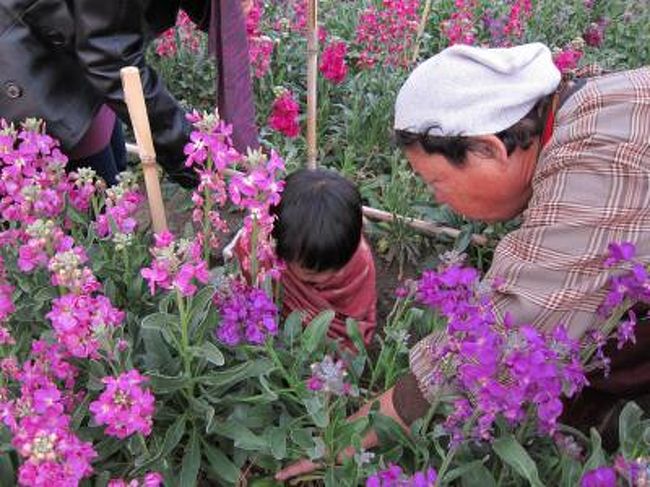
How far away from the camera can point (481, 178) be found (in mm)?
1796

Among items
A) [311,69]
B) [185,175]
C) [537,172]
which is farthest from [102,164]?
[537,172]

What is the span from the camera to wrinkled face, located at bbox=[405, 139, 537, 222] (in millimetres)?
1780

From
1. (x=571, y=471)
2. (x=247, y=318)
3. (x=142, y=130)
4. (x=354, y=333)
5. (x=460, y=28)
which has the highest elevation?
(x=142, y=130)

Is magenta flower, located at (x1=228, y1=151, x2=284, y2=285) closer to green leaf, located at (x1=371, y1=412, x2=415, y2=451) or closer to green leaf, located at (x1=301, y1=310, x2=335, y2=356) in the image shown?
green leaf, located at (x1=301, y1=310, x2=335, y2=356)

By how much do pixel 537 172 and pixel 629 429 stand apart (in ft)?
2.09

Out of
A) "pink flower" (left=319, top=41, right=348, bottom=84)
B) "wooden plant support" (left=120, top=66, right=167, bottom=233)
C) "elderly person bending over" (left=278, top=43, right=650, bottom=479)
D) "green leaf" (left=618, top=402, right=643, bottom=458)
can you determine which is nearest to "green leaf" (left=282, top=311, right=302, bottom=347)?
"elderly person bending over" (left=278, top=43, right=650, bottom=479)

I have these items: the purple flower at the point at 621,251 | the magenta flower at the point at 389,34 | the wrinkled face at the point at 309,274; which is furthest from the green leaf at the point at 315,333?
the magenta flower at the point at 389,34

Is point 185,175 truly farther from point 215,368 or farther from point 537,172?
point 537,172

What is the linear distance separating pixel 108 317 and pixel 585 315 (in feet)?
3.14

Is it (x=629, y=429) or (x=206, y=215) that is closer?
(x=629, y=429)

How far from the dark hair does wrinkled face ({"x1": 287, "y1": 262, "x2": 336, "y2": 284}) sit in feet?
2.46

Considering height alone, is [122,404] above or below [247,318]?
above

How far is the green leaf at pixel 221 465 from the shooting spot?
74.3 inches

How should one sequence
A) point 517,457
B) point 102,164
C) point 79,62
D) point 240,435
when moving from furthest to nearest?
1. point 102,164
2. point 79,62
3. point 240,435
4. point 517,457
